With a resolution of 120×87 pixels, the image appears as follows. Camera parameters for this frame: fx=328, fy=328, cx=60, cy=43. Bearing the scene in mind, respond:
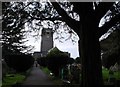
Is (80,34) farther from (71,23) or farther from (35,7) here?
(35,7)

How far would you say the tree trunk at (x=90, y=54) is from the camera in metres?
16.5

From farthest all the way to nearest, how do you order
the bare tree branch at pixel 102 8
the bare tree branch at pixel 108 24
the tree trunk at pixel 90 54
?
the bare tree branch at pixel 108 24, the tree trunk at pixel 90 54, the bare tree branch at pixel 102 8

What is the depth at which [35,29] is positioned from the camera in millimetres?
20375

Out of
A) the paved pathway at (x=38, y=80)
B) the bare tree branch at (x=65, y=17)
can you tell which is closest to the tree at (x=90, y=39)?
the bare tree branch at (x=65, y=17)

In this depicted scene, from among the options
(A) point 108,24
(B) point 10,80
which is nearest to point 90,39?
(A) point 108,24

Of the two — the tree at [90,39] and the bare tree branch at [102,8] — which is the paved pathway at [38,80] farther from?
the bare tree branch at [102,8]

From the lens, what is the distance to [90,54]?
16.6m

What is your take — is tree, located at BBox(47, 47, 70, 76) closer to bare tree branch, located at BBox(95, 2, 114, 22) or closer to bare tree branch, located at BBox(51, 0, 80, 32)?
bare tree branch, located at BBox(51, 0, 80, 32)

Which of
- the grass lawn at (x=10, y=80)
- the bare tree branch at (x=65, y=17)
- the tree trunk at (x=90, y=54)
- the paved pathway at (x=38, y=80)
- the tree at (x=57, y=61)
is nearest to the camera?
the tree trunk at (x=90, y=54)

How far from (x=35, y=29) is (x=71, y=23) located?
3.41 m

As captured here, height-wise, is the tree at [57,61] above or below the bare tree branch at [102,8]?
below

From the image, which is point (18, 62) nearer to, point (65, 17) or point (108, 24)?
point (65, 17)

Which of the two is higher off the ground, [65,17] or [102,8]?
[102,8]

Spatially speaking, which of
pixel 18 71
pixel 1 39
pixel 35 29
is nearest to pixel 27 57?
pixel 18 71
